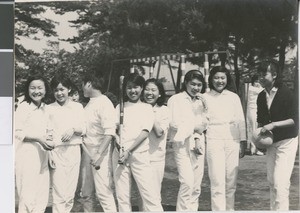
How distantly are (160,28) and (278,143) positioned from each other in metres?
1.30

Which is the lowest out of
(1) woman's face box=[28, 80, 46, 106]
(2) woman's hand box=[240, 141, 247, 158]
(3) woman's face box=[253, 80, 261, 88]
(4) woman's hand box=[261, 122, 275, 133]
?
(2) woman's hand box=[240, 141, 247, 158]

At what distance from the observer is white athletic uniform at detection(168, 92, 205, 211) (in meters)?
3.80

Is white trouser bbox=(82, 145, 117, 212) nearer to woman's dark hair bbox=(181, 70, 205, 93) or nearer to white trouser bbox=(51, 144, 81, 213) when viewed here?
white trouser bbox=(51, 144, 81, 213)

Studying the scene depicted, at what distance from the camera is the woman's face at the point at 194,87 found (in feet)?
12.5

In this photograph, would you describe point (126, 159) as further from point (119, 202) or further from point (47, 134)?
point (47, 134)

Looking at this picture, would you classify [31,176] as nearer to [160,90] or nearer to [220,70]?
[160,90]

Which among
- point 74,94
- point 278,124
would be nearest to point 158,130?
point 74,94

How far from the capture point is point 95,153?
3834 millimetres

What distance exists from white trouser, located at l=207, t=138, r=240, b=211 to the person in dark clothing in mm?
269

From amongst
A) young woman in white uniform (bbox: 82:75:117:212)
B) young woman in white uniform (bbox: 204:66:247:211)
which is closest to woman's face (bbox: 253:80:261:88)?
young woman in white uniform (bbox: 204:66:247:211)

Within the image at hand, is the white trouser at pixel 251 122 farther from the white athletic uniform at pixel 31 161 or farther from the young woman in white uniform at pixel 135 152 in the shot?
the white athletic uniform at pixel 31 161

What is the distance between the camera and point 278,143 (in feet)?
12.5

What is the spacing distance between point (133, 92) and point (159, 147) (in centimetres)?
48

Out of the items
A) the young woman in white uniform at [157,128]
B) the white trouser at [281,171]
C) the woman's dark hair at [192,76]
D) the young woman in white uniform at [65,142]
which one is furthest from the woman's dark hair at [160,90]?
the white trouser at [281,171]
